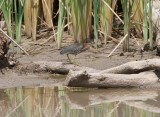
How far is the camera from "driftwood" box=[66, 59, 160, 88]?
467cm

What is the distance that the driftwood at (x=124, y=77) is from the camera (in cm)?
467

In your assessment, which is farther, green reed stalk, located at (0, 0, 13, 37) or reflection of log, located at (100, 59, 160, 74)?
green reed stalk, located at (0, 0, 13, 37)

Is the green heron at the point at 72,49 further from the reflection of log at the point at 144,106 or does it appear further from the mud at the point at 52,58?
the reflection of log at the point at 144,106

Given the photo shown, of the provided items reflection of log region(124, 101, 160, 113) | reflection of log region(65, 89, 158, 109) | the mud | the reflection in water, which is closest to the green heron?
the mud

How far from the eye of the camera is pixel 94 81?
4.69 meters

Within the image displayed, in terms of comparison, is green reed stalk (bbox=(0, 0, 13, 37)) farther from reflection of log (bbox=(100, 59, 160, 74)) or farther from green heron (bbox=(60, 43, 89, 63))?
reflection of log (bbox=(100, 59, 160, 74))

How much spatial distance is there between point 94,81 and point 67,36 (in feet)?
5.83

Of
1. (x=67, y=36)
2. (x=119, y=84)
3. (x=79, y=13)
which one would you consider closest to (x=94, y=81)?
(x=119, y=84)

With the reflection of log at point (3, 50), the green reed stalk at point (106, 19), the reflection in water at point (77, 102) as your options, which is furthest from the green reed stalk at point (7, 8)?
the reflection in water at point (77, 102)

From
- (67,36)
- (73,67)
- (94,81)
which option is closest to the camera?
(94,81)

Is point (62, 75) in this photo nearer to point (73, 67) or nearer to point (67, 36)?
point (73, 67)

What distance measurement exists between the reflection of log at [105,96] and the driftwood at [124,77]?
0.24 ft

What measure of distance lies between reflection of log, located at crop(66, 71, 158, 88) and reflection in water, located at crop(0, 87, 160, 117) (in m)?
0.06

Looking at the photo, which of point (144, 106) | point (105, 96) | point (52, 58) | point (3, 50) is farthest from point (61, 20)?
point (144, 106)
